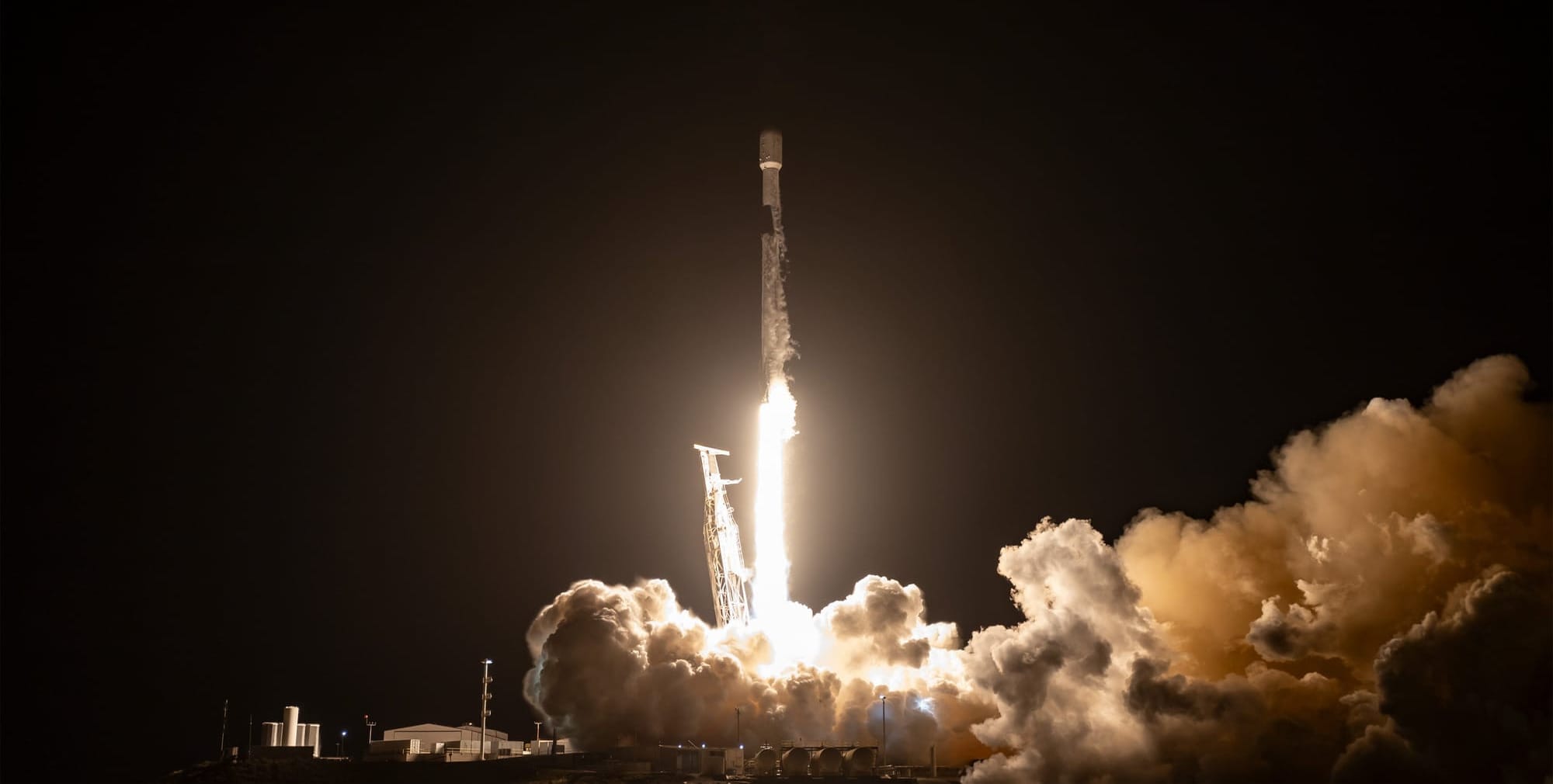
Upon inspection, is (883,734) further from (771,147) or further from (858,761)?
(771,147)

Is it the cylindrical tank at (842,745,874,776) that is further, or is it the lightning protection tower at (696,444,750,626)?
the lightning protection tower at (696,444,750,626)

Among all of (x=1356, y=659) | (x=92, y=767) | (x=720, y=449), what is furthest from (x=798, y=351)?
(x=92, y=767)

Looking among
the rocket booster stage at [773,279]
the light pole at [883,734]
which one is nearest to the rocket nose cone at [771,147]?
the rocket booster stage at [773,279]

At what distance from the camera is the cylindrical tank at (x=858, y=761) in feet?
162

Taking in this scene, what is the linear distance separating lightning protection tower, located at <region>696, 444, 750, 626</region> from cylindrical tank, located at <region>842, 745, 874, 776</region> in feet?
25.2

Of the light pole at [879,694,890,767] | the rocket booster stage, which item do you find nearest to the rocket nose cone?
the rocket booster stage

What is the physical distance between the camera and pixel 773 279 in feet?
184

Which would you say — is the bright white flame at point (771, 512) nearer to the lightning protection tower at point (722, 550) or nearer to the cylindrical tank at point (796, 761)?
the lightning protection tower at point (722, 550)

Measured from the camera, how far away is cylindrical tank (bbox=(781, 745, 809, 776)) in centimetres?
4962

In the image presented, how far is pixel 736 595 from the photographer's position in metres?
56.1

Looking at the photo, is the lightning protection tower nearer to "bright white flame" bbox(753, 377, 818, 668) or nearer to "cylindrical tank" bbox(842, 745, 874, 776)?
"bright white flame" bbox(753, 377, 818, 668)

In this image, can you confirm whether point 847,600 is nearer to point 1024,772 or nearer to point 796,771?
point 796,771

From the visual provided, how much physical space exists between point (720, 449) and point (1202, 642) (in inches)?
742

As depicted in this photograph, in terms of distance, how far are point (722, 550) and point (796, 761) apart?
882 cm
